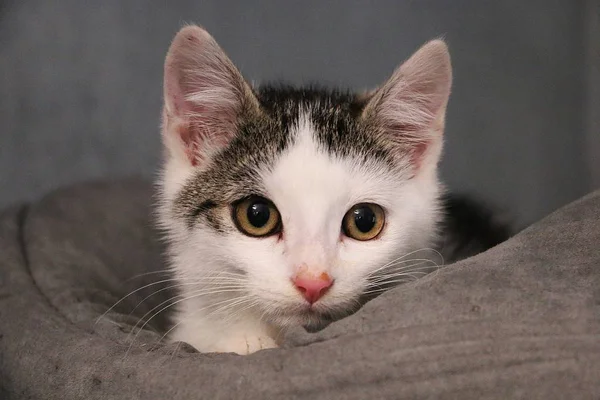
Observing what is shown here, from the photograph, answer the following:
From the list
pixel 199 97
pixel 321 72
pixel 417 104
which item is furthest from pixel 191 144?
pixel 321 72

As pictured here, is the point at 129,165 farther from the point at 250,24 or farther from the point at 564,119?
the point at 564,119

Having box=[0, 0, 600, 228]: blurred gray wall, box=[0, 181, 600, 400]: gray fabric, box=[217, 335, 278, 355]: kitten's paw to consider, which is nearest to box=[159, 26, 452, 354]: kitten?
box=[217, 335, 278, 355]: kitten's paw

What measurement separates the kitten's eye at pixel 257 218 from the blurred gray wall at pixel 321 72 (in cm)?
140

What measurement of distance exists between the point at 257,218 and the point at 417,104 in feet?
1.53

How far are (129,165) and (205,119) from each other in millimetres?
1301

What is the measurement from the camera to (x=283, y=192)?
108 centimetres

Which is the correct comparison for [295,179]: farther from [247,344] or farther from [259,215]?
[247,344]

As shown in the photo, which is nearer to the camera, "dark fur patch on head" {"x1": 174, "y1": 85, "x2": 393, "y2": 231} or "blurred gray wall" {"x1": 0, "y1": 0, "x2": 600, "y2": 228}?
"dark fur patch on head" {"x1": 174, "y1": 85, "x2": 393, "y2": 231}

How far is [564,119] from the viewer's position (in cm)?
254

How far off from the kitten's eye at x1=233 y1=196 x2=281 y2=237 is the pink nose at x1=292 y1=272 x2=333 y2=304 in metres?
0.15

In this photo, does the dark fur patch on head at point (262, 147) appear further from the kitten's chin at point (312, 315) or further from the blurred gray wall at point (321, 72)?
the blurred gray wall at point (321, 72)

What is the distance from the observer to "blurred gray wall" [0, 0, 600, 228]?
2305 millimetres

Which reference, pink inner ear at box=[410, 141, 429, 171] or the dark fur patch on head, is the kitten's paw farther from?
pink inner ear at box=[410, 141, 429, 171]

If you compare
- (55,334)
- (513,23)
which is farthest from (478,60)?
(55,334)
